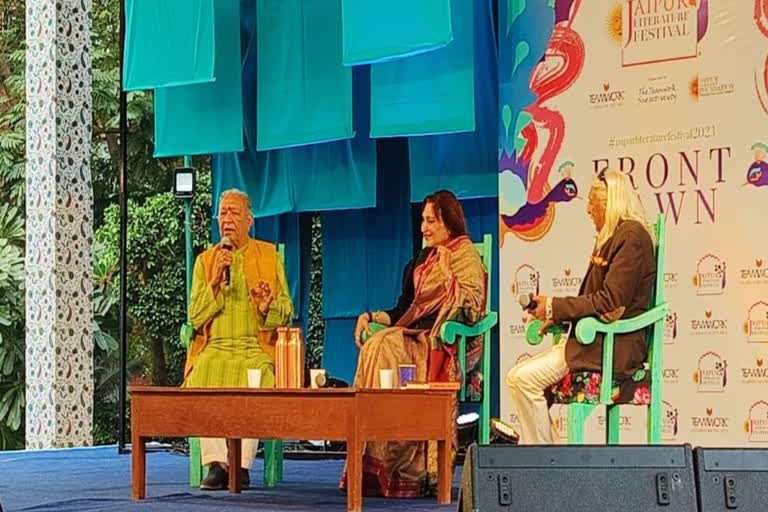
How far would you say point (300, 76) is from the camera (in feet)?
25.4

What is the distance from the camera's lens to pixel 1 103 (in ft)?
50.2

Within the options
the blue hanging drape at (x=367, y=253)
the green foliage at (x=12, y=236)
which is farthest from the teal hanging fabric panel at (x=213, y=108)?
the green foliage at (x=12, y=236)

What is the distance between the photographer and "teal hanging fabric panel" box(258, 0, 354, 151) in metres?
7.57

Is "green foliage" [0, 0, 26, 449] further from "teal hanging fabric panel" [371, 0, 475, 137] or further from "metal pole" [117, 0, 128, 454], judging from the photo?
"teal hanging fabric panel" [371, 0, 475, 137]

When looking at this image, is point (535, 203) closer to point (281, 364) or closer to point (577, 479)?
point (281, 364)

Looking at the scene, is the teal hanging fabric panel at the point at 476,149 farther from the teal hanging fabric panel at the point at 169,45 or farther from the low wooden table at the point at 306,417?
the low wooden table at the point at 306,417

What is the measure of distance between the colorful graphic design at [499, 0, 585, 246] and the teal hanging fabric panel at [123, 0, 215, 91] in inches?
64.2

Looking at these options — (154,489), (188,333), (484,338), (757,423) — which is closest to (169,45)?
(188,333)

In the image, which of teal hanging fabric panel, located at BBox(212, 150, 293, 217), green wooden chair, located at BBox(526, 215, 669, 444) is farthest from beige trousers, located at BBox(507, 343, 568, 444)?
teal hanging fabric panel, located at BBox(212, 150, 293, 217)

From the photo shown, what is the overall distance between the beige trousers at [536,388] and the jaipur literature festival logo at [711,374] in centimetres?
62

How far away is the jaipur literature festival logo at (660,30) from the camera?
628cm

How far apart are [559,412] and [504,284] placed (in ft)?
2.52

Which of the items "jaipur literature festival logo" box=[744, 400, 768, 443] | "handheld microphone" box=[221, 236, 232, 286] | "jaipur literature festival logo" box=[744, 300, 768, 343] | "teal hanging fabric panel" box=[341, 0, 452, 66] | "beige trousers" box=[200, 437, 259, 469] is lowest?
"beige trousers" box=[200, 437, 259, 469]

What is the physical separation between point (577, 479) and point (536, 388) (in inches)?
113
